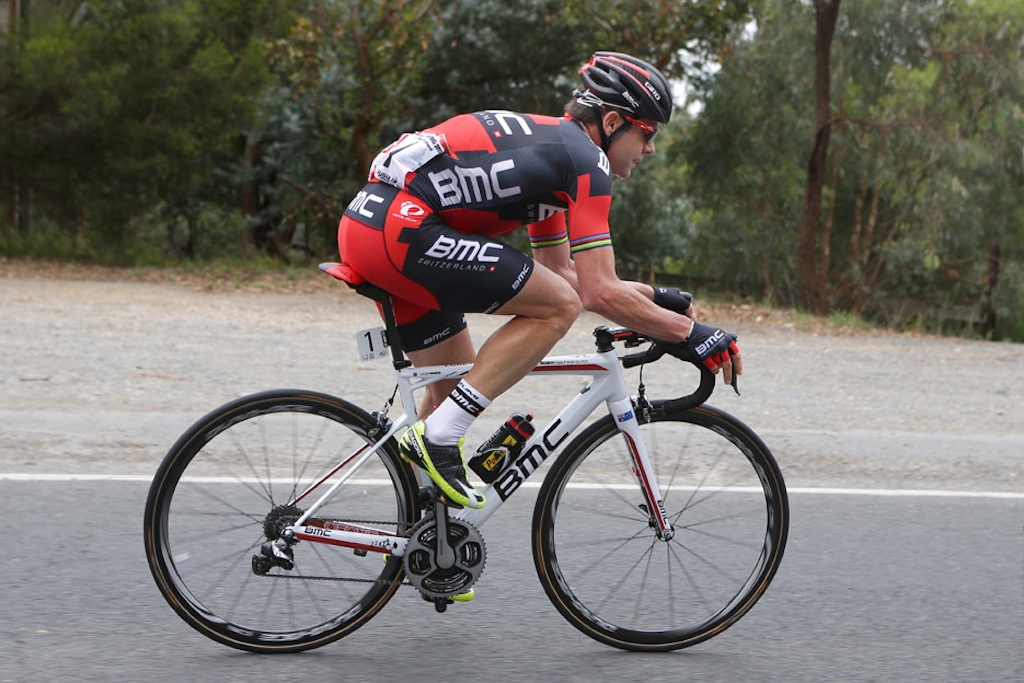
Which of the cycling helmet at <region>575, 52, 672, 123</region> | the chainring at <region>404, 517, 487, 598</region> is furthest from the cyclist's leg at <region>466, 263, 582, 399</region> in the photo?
the cycling helmet at <region>575, 52, 672, 123</region>

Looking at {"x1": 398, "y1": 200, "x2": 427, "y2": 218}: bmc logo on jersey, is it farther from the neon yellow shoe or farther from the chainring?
the chainring

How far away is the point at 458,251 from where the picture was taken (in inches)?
151

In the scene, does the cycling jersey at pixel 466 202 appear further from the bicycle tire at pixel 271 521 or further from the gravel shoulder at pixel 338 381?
the gravel shoulder at pixel 338 381

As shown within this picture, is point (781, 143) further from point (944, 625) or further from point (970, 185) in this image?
point (944, 625)

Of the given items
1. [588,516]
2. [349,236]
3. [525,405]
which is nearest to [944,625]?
[588,516]

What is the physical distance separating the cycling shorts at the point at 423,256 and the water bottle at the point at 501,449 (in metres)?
0.39

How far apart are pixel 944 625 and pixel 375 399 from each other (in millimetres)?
5283

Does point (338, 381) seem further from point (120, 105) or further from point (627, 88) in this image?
point (120, 105)

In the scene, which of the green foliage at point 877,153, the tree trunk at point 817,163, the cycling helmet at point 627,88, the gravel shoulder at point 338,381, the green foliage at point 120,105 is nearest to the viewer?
the cycling helmet at point 627,88

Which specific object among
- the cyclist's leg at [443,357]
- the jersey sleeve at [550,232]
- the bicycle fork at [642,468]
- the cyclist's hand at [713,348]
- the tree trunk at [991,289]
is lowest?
the tree trunk at [991,289]

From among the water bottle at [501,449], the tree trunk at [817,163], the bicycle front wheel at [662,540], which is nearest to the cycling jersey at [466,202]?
the water bottle at [501,449]

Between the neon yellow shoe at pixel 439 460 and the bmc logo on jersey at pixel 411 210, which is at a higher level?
the bmc logo on jersey at pixel 411 210

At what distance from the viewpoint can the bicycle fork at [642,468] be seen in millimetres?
4098

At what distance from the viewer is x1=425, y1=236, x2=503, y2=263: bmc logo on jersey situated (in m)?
3.83
